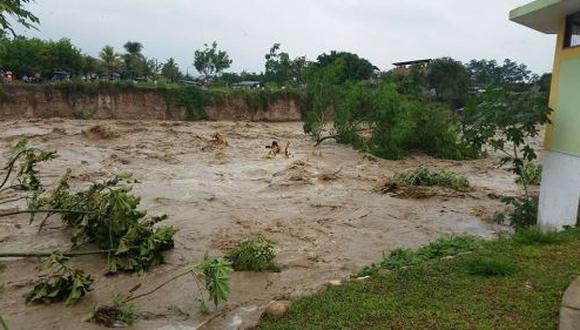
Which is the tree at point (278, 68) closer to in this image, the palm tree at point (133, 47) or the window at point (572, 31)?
the palm tree at point (133, 47)

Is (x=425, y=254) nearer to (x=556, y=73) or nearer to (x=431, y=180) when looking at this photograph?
(x=556, y=73)

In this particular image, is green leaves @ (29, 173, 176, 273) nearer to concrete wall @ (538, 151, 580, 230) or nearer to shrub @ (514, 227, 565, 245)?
shrub @ (514, 227, 565, 245)

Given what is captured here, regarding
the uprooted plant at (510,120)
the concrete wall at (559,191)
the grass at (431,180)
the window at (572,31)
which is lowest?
the grass at (431,180)

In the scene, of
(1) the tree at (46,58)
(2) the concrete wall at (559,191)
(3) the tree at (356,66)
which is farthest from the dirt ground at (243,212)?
(3) the tree at (356,66)

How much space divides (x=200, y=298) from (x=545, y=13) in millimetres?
5724

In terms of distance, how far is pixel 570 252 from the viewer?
16.8 feet

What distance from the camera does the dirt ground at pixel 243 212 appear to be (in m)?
6.30

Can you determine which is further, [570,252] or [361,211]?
[361,211]

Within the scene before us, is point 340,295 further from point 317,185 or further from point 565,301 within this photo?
point 317,185

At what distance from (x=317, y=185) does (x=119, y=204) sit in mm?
8431

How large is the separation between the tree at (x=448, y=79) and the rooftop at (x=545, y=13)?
29819mm

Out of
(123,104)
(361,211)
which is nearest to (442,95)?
(123,104)

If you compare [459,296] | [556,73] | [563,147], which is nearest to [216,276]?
[459,296]

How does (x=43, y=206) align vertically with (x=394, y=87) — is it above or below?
below
